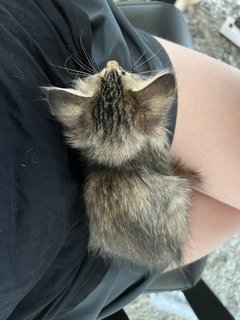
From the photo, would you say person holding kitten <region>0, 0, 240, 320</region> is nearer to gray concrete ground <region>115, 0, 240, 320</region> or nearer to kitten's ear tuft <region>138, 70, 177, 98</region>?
kitten's ear tuft <region>138, 70, 177, 98</region>

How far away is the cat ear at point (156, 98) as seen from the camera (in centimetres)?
58

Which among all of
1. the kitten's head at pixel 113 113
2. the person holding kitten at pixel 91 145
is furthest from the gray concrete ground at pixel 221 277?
the kitten's head at pixel 113 113

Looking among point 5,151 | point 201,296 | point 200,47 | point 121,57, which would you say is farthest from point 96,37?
point 200,47

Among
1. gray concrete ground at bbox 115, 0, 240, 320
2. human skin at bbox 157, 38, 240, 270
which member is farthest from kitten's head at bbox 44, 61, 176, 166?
gray concrete ground at bbox 115, 0, 240, 320

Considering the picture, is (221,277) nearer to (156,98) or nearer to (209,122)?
(209,122)

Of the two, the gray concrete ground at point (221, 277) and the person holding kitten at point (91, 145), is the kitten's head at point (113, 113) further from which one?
the gray concrete ground at point (221, 277)

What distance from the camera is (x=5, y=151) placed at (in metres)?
0.50

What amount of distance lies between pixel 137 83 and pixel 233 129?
0.21 m

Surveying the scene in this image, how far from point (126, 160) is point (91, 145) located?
6 cm

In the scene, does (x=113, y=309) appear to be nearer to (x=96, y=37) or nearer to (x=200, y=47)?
(x=96, y=37)

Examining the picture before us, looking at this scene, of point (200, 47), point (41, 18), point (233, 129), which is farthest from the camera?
point (200, 47)

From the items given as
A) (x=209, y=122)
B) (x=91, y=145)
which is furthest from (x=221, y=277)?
(x=91, y=145)

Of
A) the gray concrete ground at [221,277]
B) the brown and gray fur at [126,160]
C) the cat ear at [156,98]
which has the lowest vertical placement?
the gray concrete ground at [221,277]

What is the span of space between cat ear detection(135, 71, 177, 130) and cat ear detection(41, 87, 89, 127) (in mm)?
81
